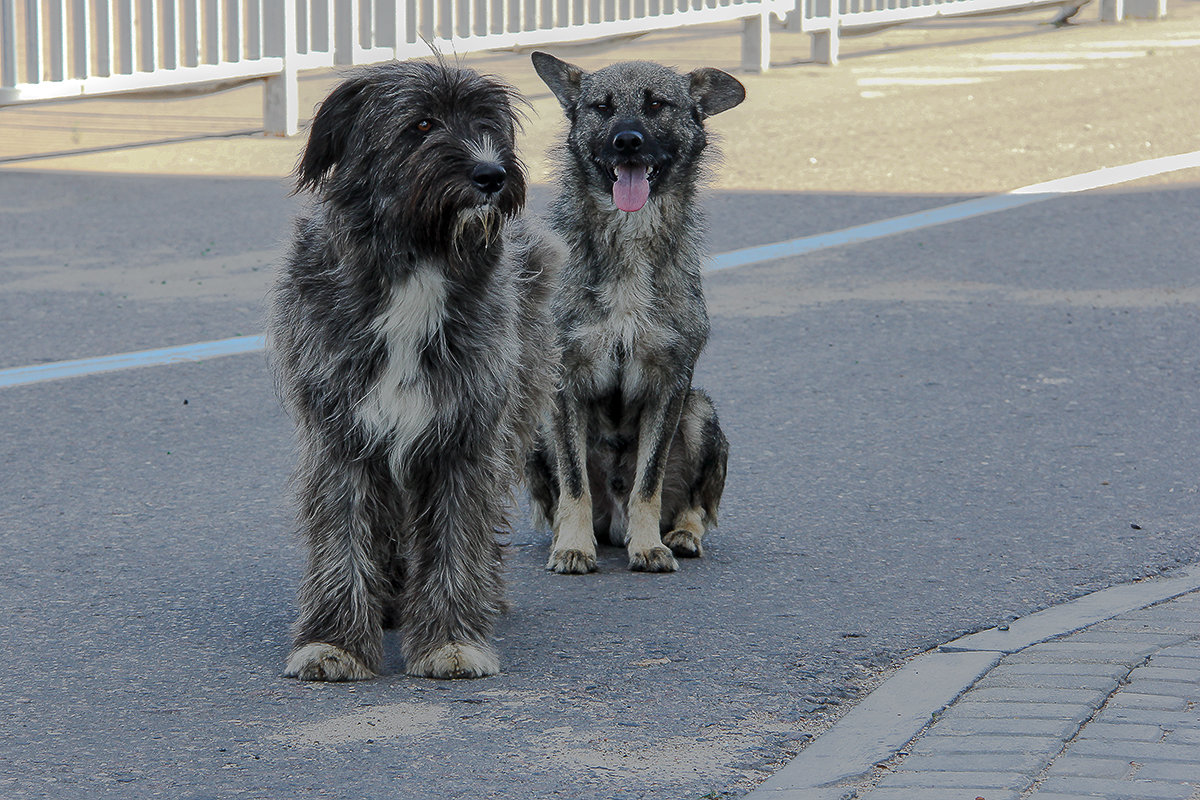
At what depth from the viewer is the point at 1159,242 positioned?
10.5m

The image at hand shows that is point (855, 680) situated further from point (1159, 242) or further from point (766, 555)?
point (1159, 242)

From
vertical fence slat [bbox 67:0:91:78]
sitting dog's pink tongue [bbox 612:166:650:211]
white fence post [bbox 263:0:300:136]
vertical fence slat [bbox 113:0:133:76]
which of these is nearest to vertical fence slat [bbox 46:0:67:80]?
vertical fence slat [bbox 67:0:91:78]

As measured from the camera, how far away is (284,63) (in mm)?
13648

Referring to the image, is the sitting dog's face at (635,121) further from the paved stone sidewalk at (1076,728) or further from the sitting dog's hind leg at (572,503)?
the paved stone sidewalk at (1076,728)

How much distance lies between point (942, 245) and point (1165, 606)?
5.73 meters

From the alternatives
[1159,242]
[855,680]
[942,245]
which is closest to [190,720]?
[855,680]

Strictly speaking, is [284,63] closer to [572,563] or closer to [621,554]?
[621,554]

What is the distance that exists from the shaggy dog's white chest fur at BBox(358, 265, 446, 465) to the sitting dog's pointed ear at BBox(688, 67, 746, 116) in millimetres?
1690

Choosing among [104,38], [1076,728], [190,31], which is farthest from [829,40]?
[1076,728]

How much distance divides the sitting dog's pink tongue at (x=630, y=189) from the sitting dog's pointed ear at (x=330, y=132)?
131 cm

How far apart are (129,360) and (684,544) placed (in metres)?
3.38

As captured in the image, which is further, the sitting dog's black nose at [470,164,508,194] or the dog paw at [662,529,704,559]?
the dog paw at [662,529,704,559]

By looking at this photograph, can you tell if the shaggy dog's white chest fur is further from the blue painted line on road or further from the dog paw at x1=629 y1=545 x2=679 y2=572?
the blue painted line on road

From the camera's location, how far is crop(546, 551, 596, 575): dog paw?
554 centimetres
